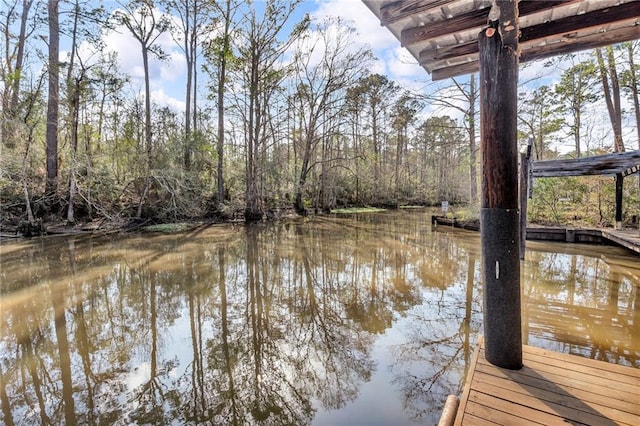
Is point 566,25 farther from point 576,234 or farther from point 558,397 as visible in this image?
point 576,234

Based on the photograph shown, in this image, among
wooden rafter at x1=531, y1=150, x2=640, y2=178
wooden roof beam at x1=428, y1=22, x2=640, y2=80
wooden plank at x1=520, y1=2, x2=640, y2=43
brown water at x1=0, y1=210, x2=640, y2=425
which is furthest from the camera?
wooden rafter at x1=531, y1=150, x2=640, y2=178

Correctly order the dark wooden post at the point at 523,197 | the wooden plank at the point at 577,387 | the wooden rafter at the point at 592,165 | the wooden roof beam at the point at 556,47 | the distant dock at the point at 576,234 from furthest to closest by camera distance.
Answer: the distant dock at the point at 576,234 < the wooden rafter at the point at 592,165 < the dark wooden post at the point at 523,197 < the wooden roof beam at the point at 556,47 < the wooden plank at the point at 577,387

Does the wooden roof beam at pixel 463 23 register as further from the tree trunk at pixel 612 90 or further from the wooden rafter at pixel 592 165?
the tree trunk at pixel 612 90

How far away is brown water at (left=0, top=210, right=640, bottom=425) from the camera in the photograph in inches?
94.8

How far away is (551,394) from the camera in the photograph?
1768 millimetres

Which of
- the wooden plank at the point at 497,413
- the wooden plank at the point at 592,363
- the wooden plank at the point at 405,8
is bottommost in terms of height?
the wooden plank at the point at 497,413

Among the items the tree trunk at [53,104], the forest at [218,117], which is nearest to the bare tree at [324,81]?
the forest at [218,117]

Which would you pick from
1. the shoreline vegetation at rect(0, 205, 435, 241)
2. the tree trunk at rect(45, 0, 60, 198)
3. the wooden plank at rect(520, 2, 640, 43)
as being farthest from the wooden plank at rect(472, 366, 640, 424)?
the tree trunk at rect(45, 0, 60, 198)

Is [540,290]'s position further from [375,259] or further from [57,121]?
[57,121]

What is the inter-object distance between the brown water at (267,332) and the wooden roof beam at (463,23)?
2.78 meters

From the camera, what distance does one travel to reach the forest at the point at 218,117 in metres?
11.1

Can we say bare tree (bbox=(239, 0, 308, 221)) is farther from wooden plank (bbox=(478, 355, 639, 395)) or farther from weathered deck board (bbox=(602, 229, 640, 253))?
wooden plank (bbox=(478, 355, 639, 395))

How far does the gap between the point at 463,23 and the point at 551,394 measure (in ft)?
7.91

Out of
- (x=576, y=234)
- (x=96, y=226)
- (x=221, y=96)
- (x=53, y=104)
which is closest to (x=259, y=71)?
(x=221, y=96)
